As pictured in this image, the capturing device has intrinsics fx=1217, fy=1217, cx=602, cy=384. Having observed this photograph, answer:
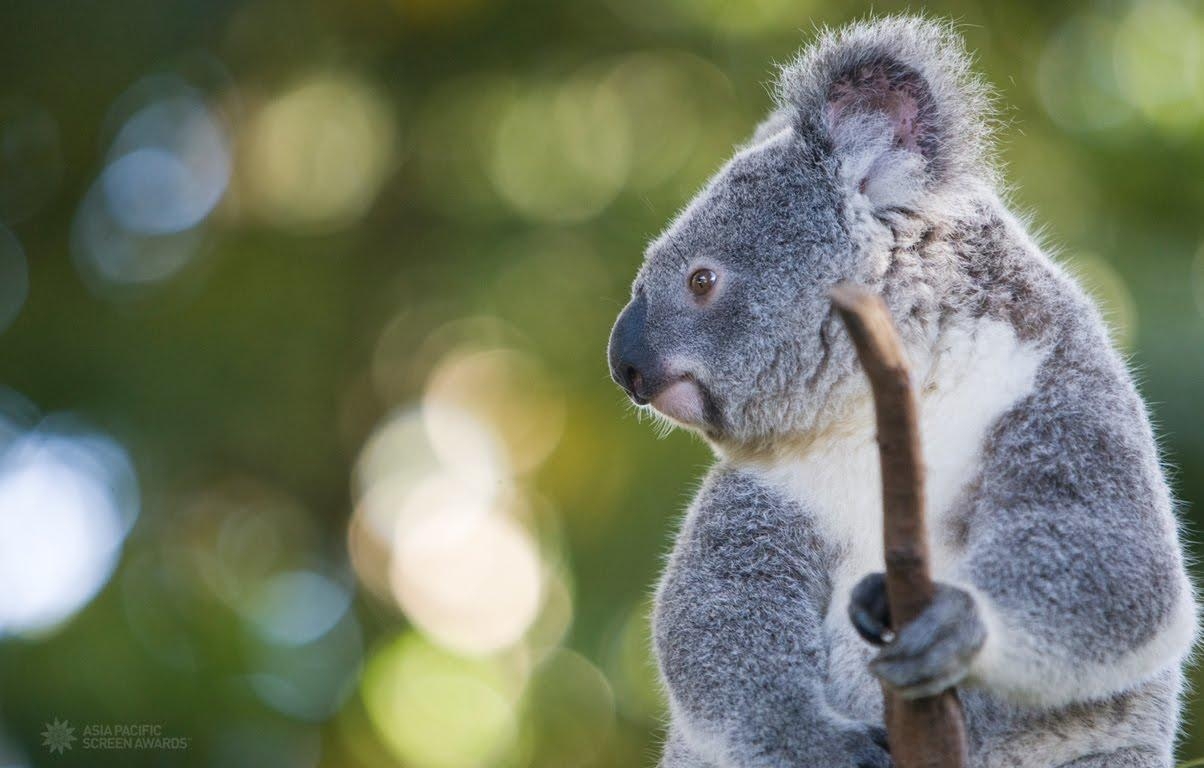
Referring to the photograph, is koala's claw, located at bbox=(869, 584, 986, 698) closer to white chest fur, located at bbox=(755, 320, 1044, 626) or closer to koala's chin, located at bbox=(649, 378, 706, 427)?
white chest fur, located at bbox=(755, 320, 1044, 626)

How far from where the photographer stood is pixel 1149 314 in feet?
17.9

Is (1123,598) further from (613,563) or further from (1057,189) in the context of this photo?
(1057,189)

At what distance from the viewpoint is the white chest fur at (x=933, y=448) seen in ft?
6.77

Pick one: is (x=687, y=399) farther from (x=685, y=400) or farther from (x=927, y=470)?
(x=927, y=470)

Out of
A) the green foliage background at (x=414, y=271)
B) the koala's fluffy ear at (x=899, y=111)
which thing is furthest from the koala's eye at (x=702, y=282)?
the green foliage background at (x=414, y=271)

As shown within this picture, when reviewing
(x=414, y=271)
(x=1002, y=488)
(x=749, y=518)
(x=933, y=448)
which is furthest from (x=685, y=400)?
(x=414, y=271)

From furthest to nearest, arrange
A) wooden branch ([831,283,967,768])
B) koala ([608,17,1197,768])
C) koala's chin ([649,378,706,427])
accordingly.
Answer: koala's chin ([649,378,706,427]), koala ([608,17,1197,768]), wooden branch ([831,283,967,768])

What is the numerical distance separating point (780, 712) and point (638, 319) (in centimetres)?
82

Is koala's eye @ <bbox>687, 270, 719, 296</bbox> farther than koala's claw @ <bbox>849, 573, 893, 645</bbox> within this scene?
Yes

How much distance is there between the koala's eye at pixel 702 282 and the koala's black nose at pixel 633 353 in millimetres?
107

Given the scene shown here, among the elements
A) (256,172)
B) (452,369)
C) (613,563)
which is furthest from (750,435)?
(256,172)

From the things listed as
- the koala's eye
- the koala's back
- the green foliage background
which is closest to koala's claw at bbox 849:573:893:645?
the koala's back

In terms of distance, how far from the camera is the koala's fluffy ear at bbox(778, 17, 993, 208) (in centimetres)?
233

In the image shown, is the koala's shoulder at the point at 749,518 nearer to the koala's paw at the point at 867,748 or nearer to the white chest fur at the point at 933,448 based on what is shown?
the white chest fur at the point at 933,448
